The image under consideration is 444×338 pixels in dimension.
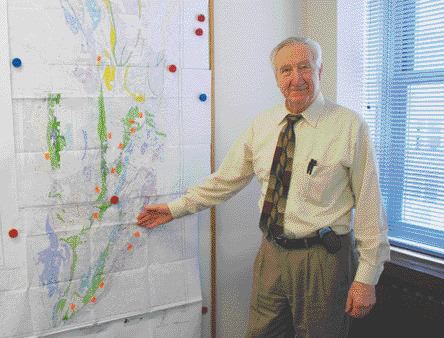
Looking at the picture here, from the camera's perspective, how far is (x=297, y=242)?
60.6 inches

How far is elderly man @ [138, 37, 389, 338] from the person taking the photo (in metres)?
1.49

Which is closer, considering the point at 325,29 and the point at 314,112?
the point at 314,112

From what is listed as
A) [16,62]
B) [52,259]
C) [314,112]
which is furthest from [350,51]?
[52,259]

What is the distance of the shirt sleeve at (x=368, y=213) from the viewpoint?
1.48 metres

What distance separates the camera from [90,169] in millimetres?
1633

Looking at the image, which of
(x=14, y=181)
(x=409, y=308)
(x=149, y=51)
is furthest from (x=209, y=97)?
(x=409, y=308)

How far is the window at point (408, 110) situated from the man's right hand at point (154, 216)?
1021 mm

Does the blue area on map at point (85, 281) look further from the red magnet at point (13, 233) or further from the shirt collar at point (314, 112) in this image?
the shirt collar at point (314, 112)

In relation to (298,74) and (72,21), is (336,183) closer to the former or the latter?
(298,74)

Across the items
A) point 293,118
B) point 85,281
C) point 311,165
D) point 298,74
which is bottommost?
point 85,281

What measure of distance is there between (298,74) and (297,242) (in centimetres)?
54

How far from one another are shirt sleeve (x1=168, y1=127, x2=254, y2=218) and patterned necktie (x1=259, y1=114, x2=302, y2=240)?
0.57 feet

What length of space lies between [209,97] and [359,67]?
0.76 m

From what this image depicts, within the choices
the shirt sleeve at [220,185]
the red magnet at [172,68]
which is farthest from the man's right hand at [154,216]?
the red magnet at [172,68]
